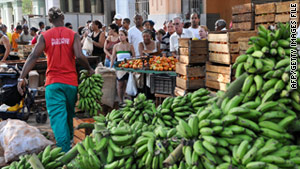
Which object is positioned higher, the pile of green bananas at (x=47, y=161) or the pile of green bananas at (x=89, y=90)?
the pile of green bananas at (x=89, y=90)

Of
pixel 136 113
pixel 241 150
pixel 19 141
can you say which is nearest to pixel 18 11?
pixel 19 141

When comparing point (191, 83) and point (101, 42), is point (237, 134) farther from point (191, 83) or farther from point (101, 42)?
point (101, 42)

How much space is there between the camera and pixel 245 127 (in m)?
1.81

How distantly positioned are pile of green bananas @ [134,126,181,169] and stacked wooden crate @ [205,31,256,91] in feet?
10.00

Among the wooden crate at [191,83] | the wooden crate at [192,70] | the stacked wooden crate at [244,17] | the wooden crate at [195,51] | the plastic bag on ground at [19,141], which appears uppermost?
the stacked wooden crate at [244,17]

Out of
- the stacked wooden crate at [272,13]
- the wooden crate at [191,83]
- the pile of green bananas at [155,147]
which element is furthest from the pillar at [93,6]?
the pile of green bananas at [155,147]

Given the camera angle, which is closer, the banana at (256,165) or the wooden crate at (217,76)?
the banana at (256,165)

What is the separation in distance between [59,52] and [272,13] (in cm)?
350

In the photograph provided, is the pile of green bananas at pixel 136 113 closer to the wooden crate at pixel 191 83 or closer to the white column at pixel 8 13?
the wooden crate at pixel 191 83

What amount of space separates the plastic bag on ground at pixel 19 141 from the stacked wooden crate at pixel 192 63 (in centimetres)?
260

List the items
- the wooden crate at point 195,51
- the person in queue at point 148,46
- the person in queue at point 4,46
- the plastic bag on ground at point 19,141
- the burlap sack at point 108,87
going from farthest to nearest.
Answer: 1. the person in queue at point 4,46
2. the person in queue at point 148,46
3. the burlap sack at point 108,87
4. the wooden crate at point 195,51
5. the plastic bag on ground at point 19,141

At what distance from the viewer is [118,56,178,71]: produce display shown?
6.64 meters

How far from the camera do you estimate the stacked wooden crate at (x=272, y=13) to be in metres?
5.28

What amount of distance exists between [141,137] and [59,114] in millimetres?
2478
